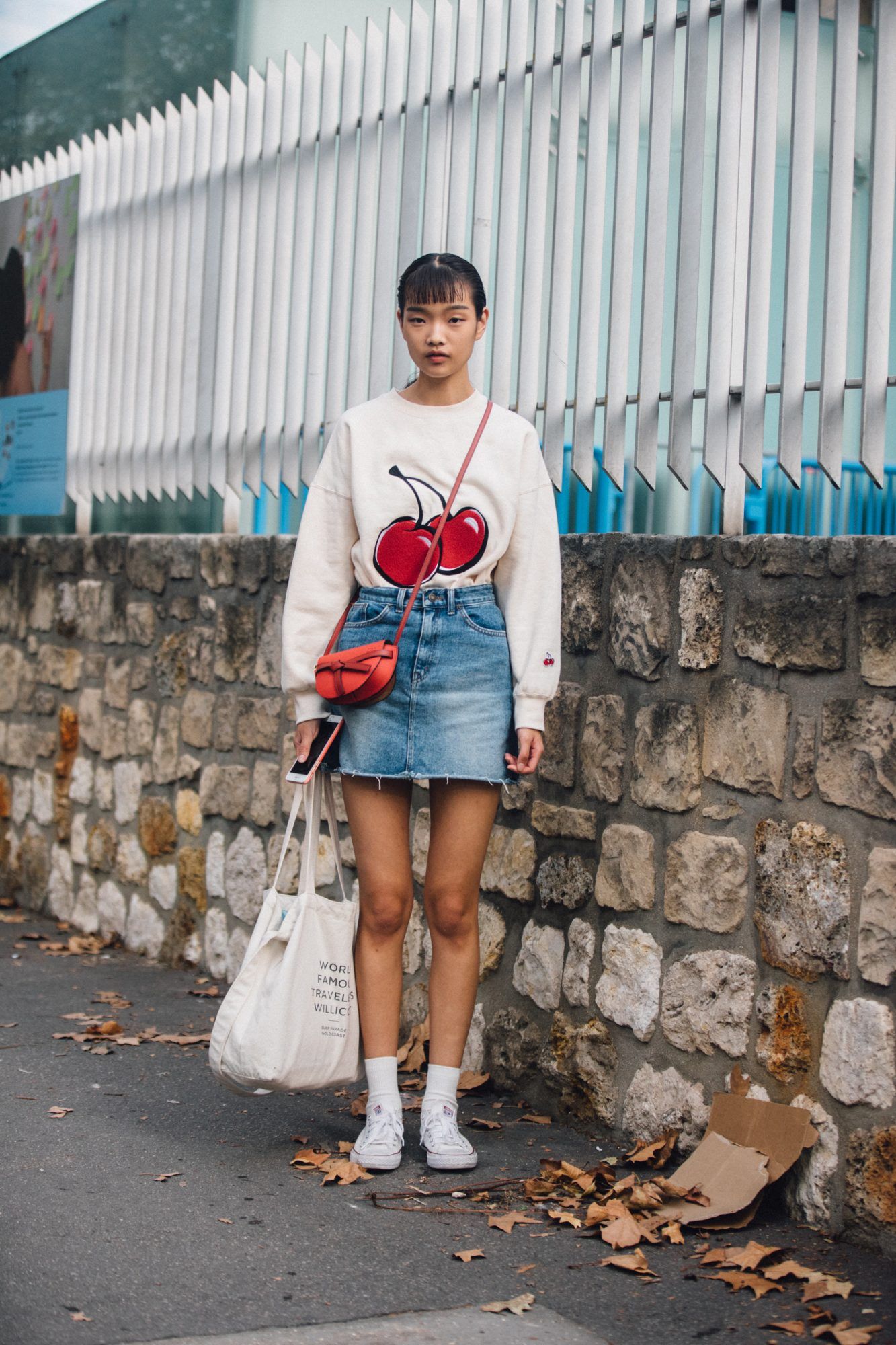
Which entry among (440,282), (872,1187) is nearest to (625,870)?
(872,1187)

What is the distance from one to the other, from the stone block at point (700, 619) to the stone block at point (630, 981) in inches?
26.4

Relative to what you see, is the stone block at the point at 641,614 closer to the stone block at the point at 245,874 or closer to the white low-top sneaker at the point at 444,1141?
the white low-top sneaker at the point at 444,1141

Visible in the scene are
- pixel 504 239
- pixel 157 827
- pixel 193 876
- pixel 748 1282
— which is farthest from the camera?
pixel 157 827

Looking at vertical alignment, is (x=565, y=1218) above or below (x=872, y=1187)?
below

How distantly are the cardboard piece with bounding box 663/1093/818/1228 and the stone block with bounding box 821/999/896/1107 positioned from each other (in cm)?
12

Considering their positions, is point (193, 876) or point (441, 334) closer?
→ point (441, 334)

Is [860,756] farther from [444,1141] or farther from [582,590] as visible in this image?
[444,1141]

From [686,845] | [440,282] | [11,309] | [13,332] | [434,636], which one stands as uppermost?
[11,309]

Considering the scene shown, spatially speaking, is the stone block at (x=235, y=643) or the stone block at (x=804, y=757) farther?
the stone block at (x=235, y=643)

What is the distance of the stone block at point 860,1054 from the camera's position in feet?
10.1

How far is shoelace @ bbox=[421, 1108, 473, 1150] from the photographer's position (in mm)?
3432

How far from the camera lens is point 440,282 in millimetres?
3408

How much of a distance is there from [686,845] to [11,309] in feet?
15.7

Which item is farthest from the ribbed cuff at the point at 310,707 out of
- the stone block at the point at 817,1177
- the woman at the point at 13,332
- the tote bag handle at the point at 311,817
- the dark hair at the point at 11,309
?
the dark hair at the point at 11,309
